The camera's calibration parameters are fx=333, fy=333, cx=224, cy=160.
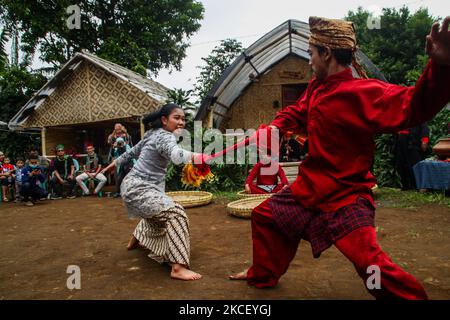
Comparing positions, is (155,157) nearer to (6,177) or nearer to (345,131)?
(345,131)

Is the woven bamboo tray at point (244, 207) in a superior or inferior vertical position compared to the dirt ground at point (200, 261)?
superior

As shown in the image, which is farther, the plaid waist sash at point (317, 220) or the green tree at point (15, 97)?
the green tree at point (15, 97)

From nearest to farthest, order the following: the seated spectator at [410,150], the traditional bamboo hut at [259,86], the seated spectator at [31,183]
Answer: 1. the seated spectator at [410,150]
2. the seated spectator at [31,183]
3. the traditional bamboo hut at [259,86]

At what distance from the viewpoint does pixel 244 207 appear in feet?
16.7

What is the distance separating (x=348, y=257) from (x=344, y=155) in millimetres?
574

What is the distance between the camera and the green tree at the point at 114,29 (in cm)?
1384

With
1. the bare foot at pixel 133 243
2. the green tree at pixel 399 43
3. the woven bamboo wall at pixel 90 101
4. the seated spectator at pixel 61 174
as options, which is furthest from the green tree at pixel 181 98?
the green tree at pixel 399 43

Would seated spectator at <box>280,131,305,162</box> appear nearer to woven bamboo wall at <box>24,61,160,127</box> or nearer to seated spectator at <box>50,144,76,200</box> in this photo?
woven bamboo wall at <box>24,61,160,127</box>

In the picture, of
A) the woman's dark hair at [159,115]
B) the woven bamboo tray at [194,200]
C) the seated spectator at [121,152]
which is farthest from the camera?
the seated spectator at [121,152]

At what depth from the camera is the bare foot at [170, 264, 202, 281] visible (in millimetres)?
2697

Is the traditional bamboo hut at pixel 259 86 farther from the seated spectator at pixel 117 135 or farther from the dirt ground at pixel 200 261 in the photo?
the dirt ground at pixel 200 261

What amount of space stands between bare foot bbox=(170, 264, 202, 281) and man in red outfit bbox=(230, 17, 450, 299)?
68 cm

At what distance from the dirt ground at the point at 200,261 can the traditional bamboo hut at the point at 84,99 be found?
5602mm
